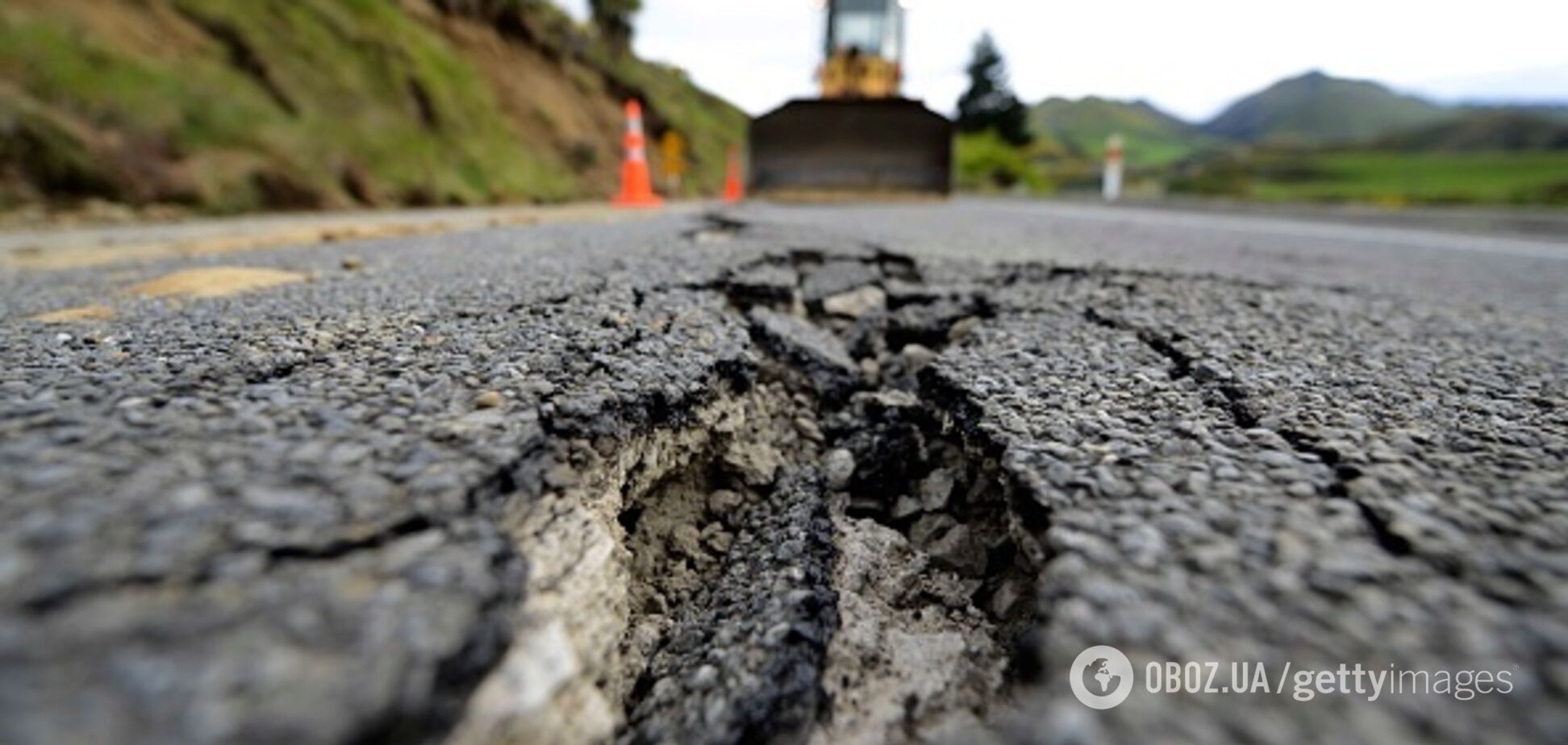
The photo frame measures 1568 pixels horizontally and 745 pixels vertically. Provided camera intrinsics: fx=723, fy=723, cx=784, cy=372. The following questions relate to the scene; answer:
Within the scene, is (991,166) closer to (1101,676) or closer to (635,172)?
(635,172)

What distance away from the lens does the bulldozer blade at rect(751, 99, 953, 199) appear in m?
8.79

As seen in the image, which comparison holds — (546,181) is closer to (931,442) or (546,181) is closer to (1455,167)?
(931,442)

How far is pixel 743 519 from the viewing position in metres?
1.29

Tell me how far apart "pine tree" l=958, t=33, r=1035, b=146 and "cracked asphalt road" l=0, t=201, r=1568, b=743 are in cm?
3085

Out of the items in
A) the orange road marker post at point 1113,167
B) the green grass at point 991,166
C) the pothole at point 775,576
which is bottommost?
the pothole at point 775,576

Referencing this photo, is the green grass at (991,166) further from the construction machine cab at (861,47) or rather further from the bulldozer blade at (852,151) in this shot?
the bulldozer blade at (852,151)

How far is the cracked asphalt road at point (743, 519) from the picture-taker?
21.7 inches

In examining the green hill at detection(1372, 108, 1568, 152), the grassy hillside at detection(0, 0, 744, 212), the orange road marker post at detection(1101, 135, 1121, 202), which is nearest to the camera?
the grassy hillside at detection(0, 0, 744, 212)

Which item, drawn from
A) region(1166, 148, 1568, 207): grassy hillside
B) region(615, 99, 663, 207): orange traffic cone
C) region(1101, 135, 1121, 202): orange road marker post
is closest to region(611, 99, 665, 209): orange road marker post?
region(615, 99, 663, 207): orange traffic cone

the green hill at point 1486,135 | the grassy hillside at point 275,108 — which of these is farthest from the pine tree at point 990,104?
the grassy hillside at point 275,108

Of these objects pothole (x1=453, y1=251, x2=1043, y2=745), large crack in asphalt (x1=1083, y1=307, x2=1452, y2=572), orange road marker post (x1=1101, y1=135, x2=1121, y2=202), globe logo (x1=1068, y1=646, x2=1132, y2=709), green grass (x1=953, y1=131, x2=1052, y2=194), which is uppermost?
green grass (x1=953, y1=131, x2=1052, y2=194)

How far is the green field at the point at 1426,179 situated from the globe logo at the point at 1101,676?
49.2ft

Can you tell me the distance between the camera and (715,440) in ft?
4.55

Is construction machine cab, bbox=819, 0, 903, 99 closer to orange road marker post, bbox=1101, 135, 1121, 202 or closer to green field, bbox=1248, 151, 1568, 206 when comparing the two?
orange road marker post, bbox=1101, 135, 1121, 202
